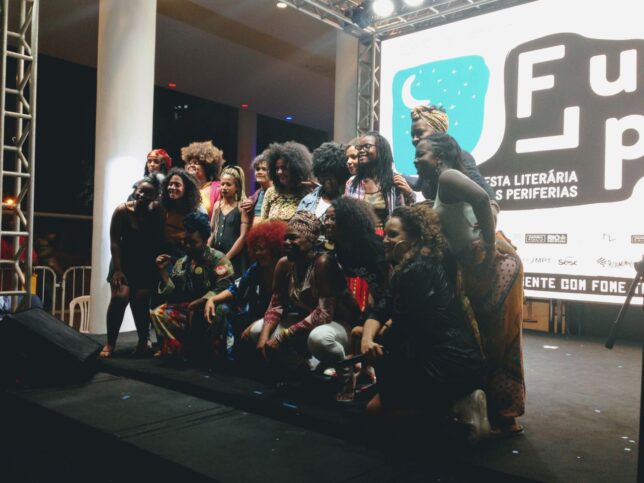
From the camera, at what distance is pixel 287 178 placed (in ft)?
13.1

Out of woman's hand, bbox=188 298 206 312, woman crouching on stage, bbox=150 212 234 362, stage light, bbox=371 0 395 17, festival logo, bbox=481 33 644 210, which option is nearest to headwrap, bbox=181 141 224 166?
woman crouching on stage, bbox=150 212 234 362

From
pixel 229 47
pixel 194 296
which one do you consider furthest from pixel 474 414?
pixel 229 47

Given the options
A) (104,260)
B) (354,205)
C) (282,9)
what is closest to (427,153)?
(354,205)

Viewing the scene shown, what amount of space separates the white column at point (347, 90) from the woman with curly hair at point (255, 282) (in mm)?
3899

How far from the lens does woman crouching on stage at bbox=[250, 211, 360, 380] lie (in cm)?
291

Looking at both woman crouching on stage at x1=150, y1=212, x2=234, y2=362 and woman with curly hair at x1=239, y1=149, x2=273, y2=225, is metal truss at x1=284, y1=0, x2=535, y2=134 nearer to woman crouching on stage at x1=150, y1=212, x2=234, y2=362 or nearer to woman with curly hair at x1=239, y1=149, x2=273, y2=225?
woman with curly hair at x1=239, y1=149, x2=273, y2=225

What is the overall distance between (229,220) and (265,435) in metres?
2.11

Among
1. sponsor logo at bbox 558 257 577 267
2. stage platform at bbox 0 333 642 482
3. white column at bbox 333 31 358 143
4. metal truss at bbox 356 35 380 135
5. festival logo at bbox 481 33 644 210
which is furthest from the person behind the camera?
white column at bbox 333 31 358 143

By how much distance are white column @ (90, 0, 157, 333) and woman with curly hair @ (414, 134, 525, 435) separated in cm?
363

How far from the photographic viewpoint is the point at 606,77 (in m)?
5.16

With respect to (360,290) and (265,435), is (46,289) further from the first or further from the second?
(265,435)

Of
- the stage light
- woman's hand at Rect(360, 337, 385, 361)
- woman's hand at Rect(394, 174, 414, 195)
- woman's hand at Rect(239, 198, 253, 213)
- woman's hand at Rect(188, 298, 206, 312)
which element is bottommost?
woman's hand at Rect(360, 337, 385, 361)

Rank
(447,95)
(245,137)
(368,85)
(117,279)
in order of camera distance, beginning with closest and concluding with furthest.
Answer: (117,279) → (447,95) → (368,85) → (245,137)

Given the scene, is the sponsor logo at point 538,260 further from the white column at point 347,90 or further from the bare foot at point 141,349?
the bare foot at point 141,349
